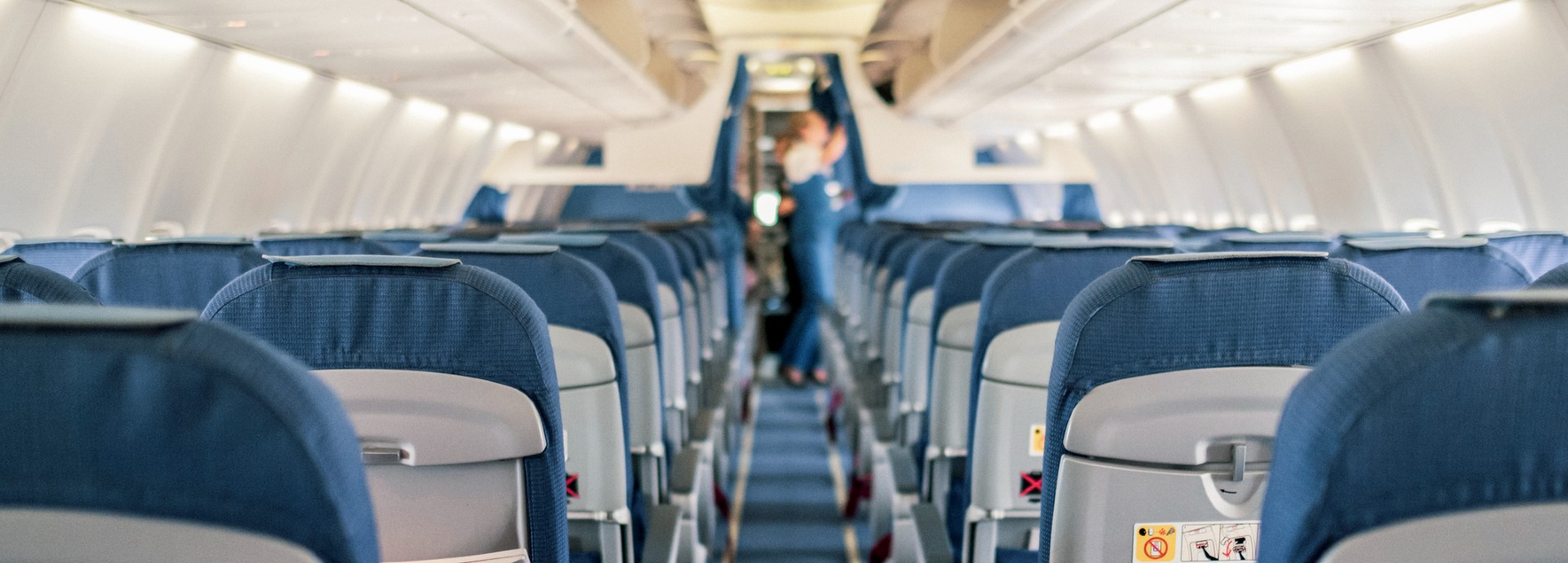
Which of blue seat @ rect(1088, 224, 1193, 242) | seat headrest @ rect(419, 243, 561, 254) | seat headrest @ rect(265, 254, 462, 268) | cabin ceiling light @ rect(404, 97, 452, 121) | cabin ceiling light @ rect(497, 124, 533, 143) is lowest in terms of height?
seat headrest @ rect(265, 254, 462, 268)

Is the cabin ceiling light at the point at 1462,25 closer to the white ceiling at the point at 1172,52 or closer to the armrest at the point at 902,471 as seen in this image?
the white ceiling at the point at 1172,52

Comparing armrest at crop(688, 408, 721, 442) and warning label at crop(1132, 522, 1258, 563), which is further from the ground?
armrest at crop(688, 408, 721, 442)

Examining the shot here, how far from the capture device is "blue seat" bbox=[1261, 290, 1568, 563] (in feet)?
3.07

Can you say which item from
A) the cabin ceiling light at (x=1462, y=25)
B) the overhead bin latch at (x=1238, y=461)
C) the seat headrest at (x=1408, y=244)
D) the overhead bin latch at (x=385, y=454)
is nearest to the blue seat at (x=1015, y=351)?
the seat headrest at (x=1408, y=244)

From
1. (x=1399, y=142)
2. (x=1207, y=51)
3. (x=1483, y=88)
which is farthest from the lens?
(x=1399, y=142)

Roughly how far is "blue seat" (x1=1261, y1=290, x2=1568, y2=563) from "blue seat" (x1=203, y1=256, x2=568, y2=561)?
1106 mm

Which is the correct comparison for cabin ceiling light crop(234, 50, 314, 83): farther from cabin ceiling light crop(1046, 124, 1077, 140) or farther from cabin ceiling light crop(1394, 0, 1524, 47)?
cabin ceiling light crop(1046, 124, 1077, 140)

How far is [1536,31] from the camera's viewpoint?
5.51 meters

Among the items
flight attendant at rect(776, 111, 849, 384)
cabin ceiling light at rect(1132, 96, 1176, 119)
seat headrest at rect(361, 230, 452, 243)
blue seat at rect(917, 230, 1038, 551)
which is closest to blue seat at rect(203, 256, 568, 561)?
blue seat at rect(917, 230, 1038, 551)

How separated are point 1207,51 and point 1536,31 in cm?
193

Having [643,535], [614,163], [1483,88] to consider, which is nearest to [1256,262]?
[643,535]

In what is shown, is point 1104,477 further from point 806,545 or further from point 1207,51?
point 1207,51

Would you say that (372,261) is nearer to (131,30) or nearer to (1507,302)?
(1507,302)

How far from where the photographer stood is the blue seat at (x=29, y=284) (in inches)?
69.2
